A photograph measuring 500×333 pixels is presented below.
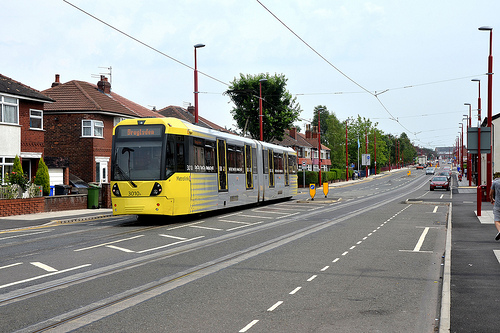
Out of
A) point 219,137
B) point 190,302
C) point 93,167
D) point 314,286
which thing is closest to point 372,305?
point 314,286

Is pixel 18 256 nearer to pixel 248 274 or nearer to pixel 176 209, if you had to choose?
pixel 248 274

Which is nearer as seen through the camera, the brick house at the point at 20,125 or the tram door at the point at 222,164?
the tram door at the point at 222,164

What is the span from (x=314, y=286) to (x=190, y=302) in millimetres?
2069

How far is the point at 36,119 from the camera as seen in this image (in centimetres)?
3073

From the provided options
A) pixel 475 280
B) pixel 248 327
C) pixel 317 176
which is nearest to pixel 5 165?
pixel 475 280

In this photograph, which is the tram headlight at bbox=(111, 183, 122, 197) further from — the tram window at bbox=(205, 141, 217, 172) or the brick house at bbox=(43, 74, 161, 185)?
the brick house at bbox=(43, 74, 161, 185)

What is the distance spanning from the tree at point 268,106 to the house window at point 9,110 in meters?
32.9

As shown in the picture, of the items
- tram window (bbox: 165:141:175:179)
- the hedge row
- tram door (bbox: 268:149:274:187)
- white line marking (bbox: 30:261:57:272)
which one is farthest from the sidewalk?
the hedge row

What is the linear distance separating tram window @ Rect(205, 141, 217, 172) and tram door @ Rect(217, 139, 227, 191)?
531 millimetres

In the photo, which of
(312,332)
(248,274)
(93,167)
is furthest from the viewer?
(93,167)

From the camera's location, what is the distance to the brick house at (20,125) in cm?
2789

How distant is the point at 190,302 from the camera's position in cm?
724

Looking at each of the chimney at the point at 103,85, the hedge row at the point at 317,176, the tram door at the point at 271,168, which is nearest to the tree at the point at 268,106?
the hedge row at the point at 317,176

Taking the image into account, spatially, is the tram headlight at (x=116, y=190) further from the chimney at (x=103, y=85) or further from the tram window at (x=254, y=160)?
the chimney at (x=103, y=85)
